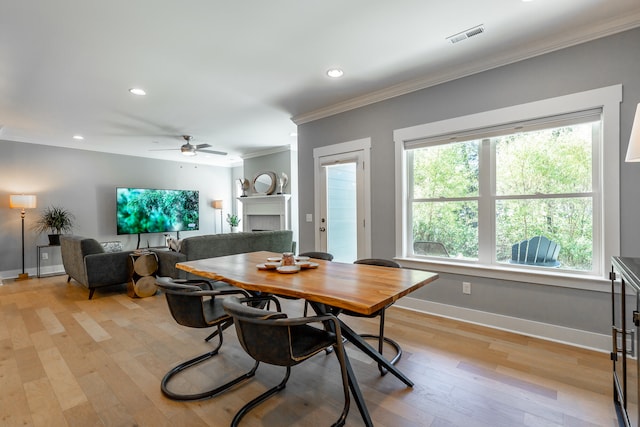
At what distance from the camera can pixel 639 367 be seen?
1135 mm

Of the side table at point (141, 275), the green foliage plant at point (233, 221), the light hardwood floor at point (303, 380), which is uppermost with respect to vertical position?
the green foliage plant at point (233, 221)

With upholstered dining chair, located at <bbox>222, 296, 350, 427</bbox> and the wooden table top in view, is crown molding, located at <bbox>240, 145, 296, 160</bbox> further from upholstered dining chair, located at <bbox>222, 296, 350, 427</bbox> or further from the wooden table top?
upholstered dining chair, located at <bbox>222, 296, 350, 427</bbox>

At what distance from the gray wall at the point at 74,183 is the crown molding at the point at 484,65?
187 inches

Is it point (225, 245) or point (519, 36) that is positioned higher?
point (519, 36)

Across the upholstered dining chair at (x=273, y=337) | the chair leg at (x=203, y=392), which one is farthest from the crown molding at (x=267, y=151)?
the upholstered dining chair at (x=273, y=337)

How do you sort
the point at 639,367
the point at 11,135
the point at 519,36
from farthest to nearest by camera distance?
1. the point at 11,135
2. the point at 519,36
3. the point at 639,367

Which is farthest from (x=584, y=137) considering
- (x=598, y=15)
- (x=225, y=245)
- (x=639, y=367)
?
(x=225, y=245)

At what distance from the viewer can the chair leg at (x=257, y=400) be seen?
1.61m

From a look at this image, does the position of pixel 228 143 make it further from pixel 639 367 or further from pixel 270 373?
pixel 639 367

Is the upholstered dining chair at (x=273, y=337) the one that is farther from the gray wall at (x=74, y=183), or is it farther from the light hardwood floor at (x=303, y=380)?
the gray wall at (x=74, y=183)

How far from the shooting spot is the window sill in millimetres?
2391

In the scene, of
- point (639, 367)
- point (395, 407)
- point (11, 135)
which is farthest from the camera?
point (11, 135)

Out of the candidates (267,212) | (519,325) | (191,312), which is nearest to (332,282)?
(191,312)

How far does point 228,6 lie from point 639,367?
9.40 ft
